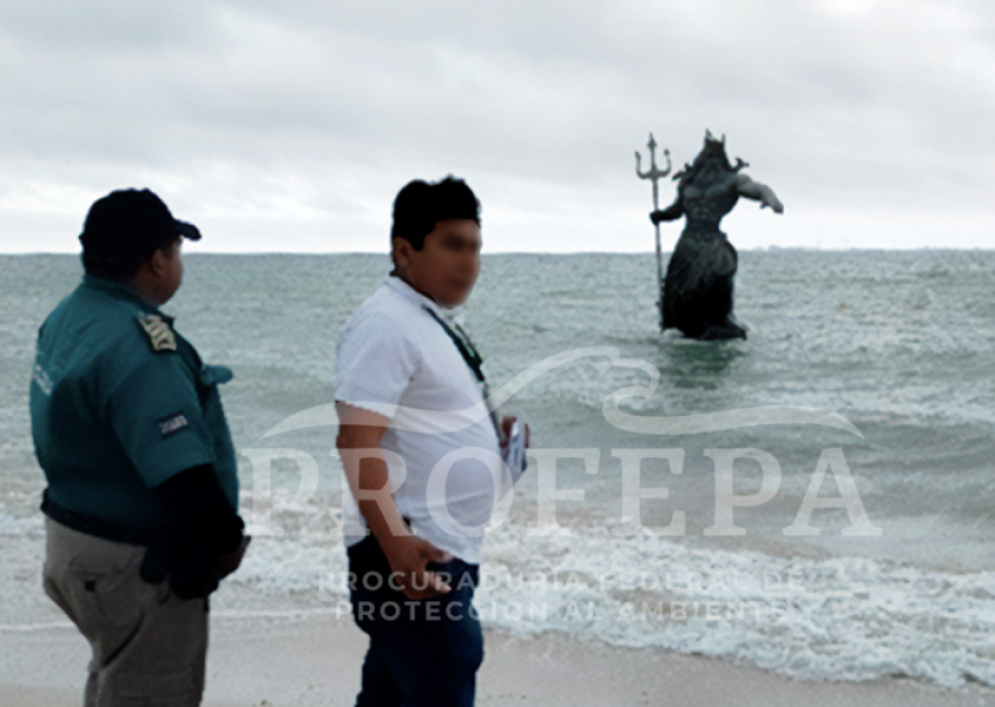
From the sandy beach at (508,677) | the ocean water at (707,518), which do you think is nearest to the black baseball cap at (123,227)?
the ocean water at (707,518)

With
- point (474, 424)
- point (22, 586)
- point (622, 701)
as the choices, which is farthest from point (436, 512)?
point (22, 586)

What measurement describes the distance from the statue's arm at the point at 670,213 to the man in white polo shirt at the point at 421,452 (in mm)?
18787

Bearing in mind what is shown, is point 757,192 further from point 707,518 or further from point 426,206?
point 426,206

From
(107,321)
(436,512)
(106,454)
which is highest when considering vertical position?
(107,321)

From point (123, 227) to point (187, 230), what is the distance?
0.17 meters

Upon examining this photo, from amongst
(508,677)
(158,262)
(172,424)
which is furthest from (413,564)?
(508,677)

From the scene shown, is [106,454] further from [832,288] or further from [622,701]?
[832,288]

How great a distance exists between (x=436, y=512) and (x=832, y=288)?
58.3 meters

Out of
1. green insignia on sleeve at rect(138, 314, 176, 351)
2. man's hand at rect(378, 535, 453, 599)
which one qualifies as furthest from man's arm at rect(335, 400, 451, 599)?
green insignia on sleeve at rect(138, 314, 176, 351)

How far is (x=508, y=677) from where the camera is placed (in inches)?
161

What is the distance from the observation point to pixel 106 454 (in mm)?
2168

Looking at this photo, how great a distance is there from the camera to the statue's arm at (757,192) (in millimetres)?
18953

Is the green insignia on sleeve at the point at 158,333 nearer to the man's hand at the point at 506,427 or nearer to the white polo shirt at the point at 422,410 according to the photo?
the white polo shirt at the point at 422,410

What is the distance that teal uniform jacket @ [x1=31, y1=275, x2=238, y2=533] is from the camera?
81.9 inches
